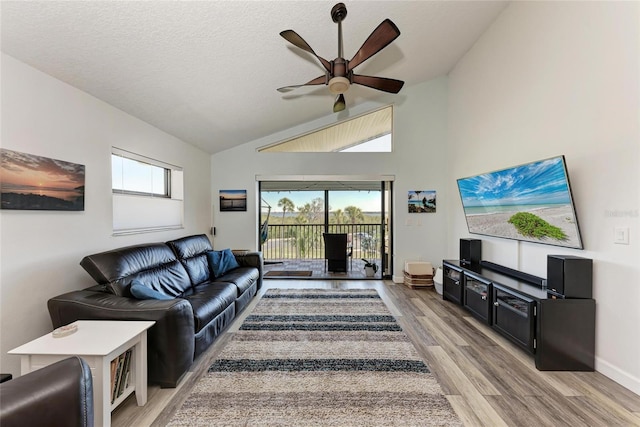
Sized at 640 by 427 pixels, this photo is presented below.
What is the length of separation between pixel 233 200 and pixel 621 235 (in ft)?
16.2

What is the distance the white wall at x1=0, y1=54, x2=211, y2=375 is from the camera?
179 centimetres

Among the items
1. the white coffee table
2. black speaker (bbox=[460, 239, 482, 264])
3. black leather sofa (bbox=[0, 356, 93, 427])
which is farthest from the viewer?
black speaker (bbox=[460, 239, 482, 264])

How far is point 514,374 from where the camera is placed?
2031 mm

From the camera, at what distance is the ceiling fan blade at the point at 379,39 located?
1.85 metres

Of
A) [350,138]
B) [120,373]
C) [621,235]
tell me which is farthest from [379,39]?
[120,373]

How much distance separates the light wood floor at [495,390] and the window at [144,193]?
1.76 m

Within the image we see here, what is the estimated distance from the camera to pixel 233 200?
16.0 ft

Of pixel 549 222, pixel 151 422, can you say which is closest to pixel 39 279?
pixel 151 422

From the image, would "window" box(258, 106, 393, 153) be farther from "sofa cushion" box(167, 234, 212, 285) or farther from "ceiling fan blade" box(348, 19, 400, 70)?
"ceiling fan blade" box(348, 19, 400, 70)

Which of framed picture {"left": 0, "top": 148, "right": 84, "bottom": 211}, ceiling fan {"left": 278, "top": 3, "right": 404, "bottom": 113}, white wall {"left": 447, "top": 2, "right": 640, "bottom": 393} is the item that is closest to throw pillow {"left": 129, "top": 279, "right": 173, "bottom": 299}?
framed picture {"left": 0, "top": 148, "right": 84, "bottom": 211}

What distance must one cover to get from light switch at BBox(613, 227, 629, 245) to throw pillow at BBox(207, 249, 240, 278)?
13.3 feet

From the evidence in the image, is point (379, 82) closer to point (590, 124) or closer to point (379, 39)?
point (379, 39)

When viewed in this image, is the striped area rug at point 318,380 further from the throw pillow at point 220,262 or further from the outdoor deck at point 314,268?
the outdoor deck at point 314,268

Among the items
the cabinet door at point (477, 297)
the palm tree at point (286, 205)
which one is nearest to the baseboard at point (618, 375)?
the cabinet door at point (477, 297)
